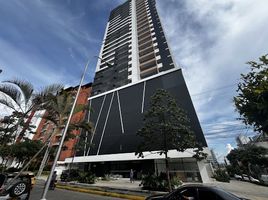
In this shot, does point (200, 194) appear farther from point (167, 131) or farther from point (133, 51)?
point (133, 51)

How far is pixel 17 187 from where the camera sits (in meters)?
7.11

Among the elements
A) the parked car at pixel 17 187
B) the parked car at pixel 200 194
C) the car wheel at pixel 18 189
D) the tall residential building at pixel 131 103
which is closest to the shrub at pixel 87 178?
the tall residential building at pixel 131 103

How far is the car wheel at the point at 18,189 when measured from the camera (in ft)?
22.7

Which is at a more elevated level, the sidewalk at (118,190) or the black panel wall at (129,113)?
the black panel wall at (129,113)

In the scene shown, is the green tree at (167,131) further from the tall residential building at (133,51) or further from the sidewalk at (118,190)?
the tall residential building at (133,51)

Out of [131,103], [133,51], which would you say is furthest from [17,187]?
[133,51]

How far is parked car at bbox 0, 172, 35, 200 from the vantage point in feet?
22.2

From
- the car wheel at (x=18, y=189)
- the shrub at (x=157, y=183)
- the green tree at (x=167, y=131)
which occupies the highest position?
the green tree at (x=167, y=131)

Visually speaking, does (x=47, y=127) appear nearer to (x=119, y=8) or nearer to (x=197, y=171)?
(x=197, y=171)

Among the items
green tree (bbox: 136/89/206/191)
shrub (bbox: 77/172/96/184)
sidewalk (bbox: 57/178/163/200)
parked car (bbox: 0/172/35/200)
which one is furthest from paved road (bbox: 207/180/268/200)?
shrub (bbox: 77/172/96/184)

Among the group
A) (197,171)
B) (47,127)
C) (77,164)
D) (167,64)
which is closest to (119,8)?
(167,64)

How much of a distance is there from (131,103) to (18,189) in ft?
91.7

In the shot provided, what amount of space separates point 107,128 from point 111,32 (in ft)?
166

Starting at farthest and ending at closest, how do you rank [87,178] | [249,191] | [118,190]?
[87,178], [249,191], [118,190]
